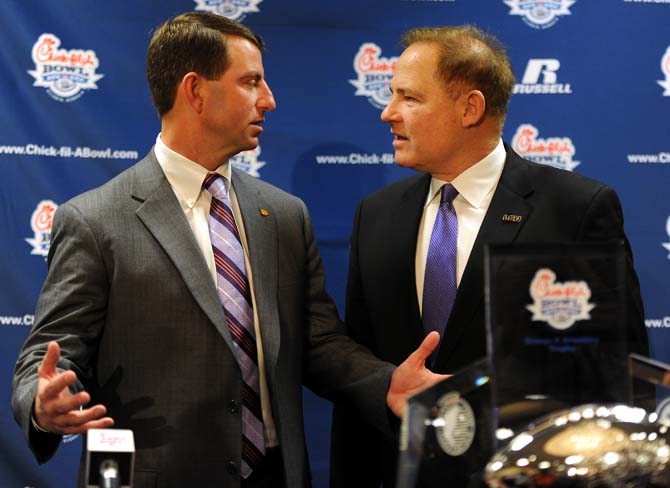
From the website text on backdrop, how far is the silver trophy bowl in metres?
1.24

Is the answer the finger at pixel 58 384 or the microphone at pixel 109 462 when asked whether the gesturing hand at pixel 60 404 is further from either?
the microphone at pixel 109 462

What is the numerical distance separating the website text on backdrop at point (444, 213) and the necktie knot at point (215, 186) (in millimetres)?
513

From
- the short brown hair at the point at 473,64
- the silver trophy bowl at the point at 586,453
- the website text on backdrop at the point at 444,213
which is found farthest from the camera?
the short brown hair at the point at 473,64

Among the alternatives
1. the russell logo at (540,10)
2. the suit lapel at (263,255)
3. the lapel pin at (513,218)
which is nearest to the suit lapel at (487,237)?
the lapel pin at (513,218)

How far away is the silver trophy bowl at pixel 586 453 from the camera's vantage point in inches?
47.8

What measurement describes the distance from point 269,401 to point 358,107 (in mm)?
1540

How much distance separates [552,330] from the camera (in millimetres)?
1289

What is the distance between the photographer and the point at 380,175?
3.64 meters

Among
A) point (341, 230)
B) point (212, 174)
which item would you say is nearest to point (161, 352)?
point (212, 174)

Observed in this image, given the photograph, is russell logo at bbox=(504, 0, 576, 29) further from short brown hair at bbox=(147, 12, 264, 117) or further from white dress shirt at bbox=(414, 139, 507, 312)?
short brown hair at bbox=(147, 12, 264, 117)

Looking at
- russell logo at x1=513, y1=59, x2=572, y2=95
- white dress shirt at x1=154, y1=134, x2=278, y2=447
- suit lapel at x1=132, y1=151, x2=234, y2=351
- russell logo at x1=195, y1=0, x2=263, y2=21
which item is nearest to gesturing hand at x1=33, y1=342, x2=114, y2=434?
suit lapel at x1=132, y1=151, x2=234, y2=351

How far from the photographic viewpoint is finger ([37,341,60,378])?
76.5 inches

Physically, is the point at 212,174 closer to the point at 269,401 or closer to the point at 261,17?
the point at 269,401

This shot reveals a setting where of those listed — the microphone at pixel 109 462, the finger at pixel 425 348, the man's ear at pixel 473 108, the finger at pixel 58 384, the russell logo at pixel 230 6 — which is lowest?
the microphone at pixel 109 462
